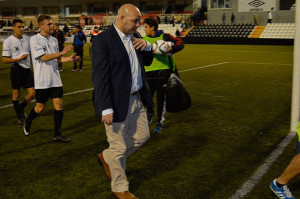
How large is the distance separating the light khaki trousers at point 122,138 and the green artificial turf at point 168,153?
1.10 feet

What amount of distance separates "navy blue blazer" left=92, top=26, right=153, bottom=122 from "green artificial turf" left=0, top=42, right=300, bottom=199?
96cm

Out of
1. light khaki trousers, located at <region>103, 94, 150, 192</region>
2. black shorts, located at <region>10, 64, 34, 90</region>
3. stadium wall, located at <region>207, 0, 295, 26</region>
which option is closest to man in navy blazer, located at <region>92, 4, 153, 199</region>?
light khaki trousers, located at <region>103, 94, 150, 192</region>

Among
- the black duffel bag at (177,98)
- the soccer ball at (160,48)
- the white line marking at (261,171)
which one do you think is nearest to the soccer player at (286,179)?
the white line marking at (261,171)

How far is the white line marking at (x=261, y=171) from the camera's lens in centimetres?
356

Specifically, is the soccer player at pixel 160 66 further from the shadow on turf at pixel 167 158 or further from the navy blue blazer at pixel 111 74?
the navy blue blazer at pixel 111 74

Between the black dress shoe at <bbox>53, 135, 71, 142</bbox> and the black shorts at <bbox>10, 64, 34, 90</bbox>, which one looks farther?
the black shorts at <bbox>10, 64, 34, 90</bbox>

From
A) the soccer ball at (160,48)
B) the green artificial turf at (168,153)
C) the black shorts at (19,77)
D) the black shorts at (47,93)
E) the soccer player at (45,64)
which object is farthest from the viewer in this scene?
the black shorts at (19,77)

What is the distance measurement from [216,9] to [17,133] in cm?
3967

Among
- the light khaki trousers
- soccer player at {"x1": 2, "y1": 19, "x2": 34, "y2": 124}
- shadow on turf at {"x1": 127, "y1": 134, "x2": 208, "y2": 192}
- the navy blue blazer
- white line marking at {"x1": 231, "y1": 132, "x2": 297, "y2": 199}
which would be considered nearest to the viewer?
the navy blue blazer

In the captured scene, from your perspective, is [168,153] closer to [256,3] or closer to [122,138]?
[122,138]

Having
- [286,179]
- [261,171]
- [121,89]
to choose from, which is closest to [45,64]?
[121,89]

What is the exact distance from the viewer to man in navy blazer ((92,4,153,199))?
3.11 meters

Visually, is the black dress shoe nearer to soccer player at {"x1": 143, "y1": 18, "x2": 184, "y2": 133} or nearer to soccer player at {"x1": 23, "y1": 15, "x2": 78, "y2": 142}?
soccer player at {"x1": 23, "y1": 15, "x2": 78, "y2": 142}

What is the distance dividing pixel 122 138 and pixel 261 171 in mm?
1785
